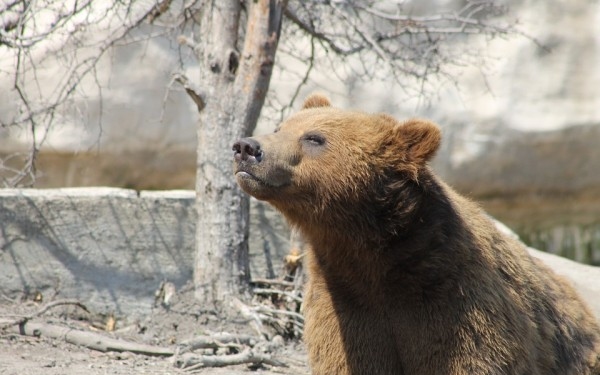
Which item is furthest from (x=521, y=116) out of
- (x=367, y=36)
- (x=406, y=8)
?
(x=367, y=36)

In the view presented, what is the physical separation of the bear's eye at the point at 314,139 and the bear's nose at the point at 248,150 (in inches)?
13.6

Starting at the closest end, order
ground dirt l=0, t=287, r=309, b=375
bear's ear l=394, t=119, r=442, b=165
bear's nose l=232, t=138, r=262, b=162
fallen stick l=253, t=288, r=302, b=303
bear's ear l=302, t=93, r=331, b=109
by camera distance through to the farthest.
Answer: bear's nose l=232, t=138, r=262, b=162
bear's ear l=394, t=119, r=442, b=165
bear's ear l=302, t=93, r=331, b=109
ground dirt l=0, t=287, r=309, b=375
fallen stick l=253, t=288, r=302, b=303

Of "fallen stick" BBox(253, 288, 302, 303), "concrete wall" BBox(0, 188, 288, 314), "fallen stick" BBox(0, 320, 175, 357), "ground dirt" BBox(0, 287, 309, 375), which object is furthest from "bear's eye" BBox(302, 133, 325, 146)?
"concrete wall" BBox(0, 188, 288, 314)

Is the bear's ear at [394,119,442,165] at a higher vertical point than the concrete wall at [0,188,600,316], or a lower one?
higher

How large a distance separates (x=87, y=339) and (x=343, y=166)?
2669 millimetres

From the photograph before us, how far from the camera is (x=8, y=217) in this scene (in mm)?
7086

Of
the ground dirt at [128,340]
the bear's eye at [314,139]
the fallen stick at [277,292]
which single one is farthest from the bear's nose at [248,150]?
the fallen stick at [277,292]

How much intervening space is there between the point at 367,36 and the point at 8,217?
10.9ft

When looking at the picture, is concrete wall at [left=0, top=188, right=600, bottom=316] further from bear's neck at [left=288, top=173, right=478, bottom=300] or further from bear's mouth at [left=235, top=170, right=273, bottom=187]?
bear's mouth at [left=235, top=170, right=273, bottom=187]

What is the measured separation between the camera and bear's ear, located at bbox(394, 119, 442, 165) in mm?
4156

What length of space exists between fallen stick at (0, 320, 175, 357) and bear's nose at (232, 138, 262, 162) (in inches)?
91.5

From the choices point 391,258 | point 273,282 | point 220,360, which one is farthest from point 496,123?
point 391,258

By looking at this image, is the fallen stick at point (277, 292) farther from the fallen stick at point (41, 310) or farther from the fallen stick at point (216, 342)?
the fallen stick at point (41, 310)

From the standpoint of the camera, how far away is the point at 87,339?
5984 mm
